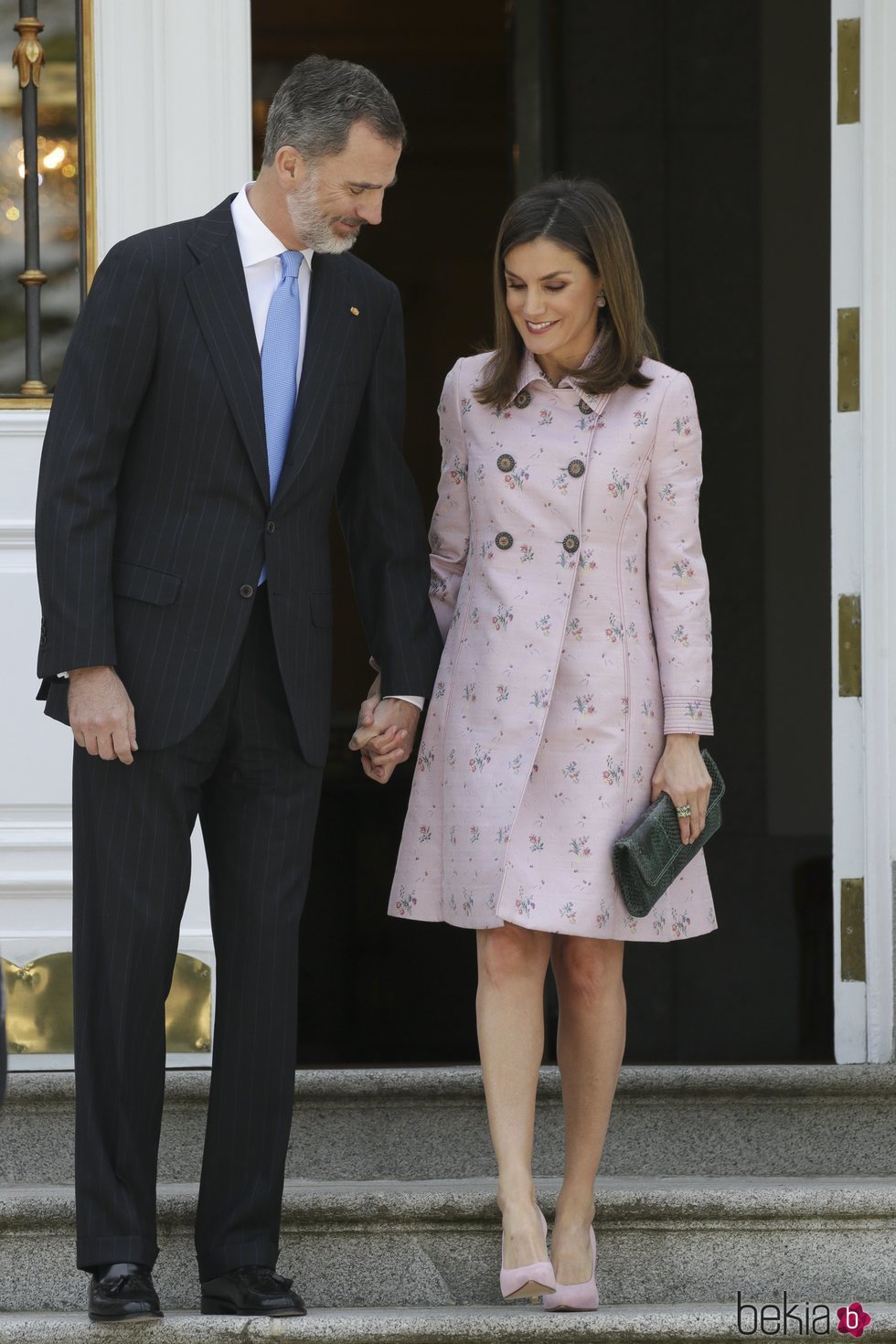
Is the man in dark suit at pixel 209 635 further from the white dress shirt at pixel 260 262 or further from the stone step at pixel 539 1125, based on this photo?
the stone step at pixel 539 1125

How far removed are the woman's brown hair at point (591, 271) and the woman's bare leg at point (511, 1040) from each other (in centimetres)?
81

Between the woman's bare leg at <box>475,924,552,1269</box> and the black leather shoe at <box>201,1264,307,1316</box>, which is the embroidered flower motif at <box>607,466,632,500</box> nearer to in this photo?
the woman's bare leg at <box>475,924,552,1269</box>

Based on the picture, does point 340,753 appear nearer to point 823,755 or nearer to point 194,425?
point 823,755

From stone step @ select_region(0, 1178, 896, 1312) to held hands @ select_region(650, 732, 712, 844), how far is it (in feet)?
2.04

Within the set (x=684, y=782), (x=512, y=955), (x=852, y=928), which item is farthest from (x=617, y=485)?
(x=852, y=928)

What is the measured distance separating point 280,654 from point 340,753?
17.1 ft

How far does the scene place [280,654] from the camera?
2650mm

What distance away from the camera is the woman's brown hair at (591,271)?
2.72 m

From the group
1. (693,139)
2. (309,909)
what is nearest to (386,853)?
(309,909)

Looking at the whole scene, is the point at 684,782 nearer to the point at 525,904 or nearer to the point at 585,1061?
the point at 525,904

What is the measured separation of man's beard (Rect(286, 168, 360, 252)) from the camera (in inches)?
104

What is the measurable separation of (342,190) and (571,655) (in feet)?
2.43

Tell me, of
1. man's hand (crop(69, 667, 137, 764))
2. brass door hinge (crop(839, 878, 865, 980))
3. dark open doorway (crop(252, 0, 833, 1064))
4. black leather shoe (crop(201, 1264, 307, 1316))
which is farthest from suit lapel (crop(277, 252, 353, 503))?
dark open doorway (crop(252, 0, 833, 1064))

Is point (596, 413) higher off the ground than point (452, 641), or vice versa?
point (596, 413)
